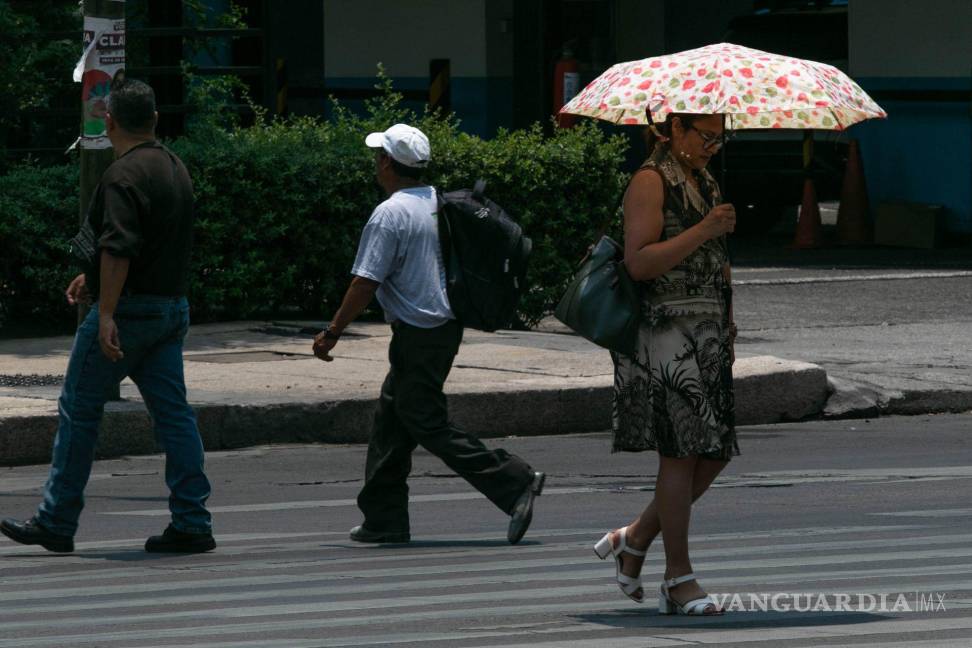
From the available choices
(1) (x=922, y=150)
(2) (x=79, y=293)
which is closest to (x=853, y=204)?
(1) (x=922, y=150)

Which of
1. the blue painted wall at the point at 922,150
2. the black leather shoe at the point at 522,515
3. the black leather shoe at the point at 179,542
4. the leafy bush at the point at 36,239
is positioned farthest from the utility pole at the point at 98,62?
the blue painted wall at the point at 922,150

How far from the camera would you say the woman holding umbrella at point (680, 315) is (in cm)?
656

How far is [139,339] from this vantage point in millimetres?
7844

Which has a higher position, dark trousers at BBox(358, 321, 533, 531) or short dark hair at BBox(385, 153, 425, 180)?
short dark hair at BBox(385, 153, 425, 180)

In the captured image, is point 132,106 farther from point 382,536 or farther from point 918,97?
point 918,97

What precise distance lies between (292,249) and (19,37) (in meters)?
2.35

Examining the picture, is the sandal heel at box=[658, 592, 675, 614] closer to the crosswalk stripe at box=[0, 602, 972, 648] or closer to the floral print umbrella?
the crosswalk stripe at box=[0, 602, 972, 648]

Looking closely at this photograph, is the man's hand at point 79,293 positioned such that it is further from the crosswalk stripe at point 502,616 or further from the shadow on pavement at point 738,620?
the shadow on pavement at point 738,620

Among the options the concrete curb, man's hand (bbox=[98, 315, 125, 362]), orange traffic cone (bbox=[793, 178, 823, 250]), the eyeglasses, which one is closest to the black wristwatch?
man's hand (bbox=[98, 315, 125, 362])

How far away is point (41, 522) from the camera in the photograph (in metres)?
7.87

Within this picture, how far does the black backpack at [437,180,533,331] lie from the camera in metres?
8.16

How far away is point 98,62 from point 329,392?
2.13 m

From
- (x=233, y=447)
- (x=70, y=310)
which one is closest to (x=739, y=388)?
(x=233, y=447)

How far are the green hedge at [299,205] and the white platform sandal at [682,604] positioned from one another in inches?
314
